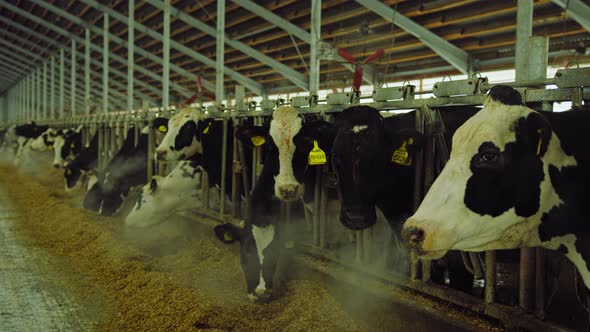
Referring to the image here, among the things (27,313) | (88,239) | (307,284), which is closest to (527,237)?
(307,284)

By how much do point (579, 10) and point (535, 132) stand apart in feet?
19.6

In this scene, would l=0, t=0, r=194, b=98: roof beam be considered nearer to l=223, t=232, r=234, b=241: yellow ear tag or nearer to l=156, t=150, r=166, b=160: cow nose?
l=156, t=150, r=166, b=160: cow nose

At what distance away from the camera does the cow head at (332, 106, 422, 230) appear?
3338mm

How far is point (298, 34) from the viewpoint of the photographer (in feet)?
33.1

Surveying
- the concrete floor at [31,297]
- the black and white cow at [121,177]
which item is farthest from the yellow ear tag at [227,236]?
the black and white cow at [121,177]

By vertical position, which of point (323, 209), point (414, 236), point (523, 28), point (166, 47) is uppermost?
point (166, 47)

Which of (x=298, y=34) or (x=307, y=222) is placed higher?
(x=298, y=34)

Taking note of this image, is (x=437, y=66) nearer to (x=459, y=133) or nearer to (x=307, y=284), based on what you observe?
(x=307, y=284)

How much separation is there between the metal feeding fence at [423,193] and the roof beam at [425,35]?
3.70 meters

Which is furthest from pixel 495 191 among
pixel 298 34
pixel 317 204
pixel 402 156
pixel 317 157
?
pixel 298 34

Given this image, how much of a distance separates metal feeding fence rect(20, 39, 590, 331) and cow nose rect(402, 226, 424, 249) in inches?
36.4

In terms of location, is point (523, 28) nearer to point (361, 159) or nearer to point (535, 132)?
point (361, 159)

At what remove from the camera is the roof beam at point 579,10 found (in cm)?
691

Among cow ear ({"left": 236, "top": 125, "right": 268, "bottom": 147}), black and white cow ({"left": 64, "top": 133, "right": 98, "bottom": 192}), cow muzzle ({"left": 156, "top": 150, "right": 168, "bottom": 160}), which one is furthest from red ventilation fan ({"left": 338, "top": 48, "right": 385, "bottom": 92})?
black and white cow ({"left": 64, "top": 133, "right": 98, "bottom": 192})
